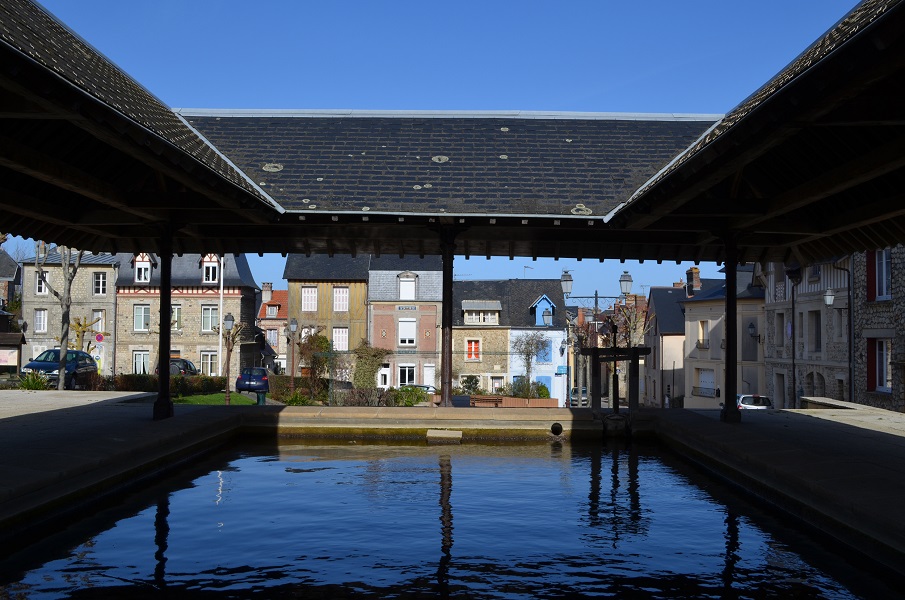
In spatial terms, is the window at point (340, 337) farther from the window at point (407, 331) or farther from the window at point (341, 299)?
the window at point (407, 331)

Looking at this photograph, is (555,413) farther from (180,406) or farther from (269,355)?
(269,355)

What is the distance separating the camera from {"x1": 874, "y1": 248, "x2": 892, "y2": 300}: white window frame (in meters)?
29.3

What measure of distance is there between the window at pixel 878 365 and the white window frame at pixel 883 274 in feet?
5.22

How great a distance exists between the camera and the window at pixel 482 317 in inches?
2082

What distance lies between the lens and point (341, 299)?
53.5 metres

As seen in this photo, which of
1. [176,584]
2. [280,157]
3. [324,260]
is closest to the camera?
[176,584]

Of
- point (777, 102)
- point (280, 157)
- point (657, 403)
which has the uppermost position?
point (280, 157)

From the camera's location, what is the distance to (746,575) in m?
7.57

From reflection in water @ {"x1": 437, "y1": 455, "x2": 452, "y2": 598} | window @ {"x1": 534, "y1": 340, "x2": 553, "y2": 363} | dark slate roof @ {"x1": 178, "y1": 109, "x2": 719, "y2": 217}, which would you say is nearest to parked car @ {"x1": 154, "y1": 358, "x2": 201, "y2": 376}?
window @ {"x1": 534, "y1": 340, "x2": 553, "y2": 363}

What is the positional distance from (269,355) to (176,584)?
51761 mm

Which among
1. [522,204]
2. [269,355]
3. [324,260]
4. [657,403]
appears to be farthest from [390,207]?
[657,403]

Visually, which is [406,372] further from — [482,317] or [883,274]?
[883,274]

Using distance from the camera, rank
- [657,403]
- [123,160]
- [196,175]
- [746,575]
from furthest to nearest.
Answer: [657,403] → [123,160] → [196,175] → [746,575]

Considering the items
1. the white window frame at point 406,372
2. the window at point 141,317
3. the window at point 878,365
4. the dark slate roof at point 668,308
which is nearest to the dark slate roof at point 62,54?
the window at point 878,365
